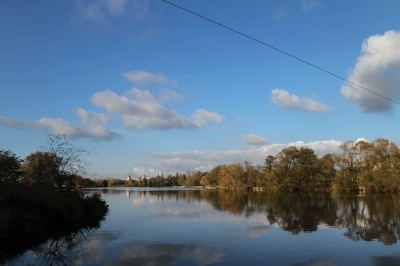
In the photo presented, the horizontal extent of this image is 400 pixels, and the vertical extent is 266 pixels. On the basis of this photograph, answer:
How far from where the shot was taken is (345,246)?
14430 millimetres

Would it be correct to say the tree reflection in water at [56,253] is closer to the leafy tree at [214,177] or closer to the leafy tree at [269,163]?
the leafy tree at [269,163]

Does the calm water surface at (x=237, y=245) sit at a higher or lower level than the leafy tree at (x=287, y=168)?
lower

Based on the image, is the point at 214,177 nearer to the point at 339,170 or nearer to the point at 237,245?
the point at 339,170

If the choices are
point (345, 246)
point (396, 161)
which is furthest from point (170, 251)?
point (396, 161)

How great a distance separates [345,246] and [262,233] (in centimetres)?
504

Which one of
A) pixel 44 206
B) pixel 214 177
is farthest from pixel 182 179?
pixel 44 206

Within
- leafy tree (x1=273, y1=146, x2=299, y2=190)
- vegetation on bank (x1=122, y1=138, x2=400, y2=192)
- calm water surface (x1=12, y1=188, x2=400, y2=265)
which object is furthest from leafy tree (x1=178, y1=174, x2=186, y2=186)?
calm water surface (x1=12, y1=188, x2=400, y2=265)

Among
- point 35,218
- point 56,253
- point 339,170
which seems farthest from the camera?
point 339,170

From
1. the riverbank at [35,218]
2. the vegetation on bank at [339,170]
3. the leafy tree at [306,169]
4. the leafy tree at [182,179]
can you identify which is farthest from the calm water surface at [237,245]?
the leafy tree at [182,179]

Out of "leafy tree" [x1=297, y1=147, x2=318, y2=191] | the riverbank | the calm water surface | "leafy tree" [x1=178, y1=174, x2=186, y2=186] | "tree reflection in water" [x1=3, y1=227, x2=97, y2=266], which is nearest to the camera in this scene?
the calm water surface

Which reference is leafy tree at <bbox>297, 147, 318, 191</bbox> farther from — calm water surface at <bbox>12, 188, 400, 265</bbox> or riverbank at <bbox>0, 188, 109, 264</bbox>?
riverbank at <bbox>0, 188, 109, 264</bbox>

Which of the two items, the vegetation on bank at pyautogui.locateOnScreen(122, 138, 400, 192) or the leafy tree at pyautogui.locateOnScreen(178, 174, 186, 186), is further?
the leafy tree at pyautogui.locateOnScreen(178, 174, 186, 186)

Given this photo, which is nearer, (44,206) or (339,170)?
(44,206)

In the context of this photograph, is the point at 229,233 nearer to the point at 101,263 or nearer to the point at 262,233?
the point at 262,233
